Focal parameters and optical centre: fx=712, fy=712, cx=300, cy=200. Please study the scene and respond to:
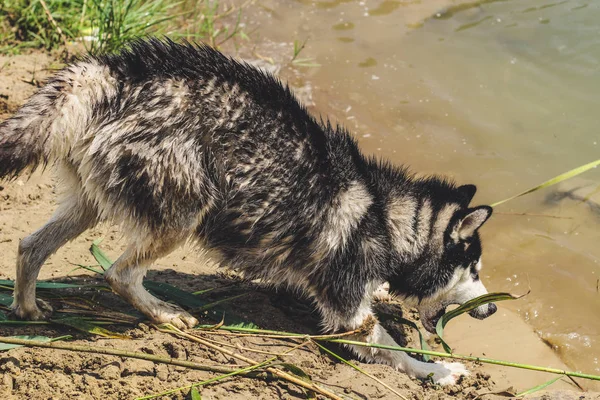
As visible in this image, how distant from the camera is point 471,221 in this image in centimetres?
458

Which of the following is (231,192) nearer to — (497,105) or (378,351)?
(378,351)

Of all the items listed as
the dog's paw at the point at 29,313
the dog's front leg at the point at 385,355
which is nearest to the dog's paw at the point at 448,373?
the dog's front leg at the point at 385,355

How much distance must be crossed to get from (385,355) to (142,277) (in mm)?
1641

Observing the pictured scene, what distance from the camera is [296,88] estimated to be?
7.90 metres

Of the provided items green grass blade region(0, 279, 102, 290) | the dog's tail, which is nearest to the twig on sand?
green grass blade region(0, 279, 102, 290)

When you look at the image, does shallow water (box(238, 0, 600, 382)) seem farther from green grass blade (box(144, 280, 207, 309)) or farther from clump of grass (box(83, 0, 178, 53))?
green grass blade (box(144, 280, 207, 309))

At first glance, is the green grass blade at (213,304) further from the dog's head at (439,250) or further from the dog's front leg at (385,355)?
the dog's head at (439,250)

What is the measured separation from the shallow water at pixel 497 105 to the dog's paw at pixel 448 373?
77 cm

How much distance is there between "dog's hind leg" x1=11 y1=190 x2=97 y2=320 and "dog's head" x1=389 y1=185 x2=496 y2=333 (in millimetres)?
1961

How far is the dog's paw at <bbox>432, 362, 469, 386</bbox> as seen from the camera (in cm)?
462

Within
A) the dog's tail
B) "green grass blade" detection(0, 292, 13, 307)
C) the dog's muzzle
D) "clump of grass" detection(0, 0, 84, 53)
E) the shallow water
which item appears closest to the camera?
the dog's tail

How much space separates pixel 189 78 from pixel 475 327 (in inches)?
114

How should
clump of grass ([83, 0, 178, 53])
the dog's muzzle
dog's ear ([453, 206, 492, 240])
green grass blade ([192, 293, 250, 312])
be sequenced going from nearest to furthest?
1. dog's ear ([453, 206, 492, 240])
2. green grass blade ([192, 293, 250, 312])
3. the dog's muzzle
4. clump of grass ([83, 0, 178, 53])

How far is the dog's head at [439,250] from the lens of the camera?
4.67 meters
